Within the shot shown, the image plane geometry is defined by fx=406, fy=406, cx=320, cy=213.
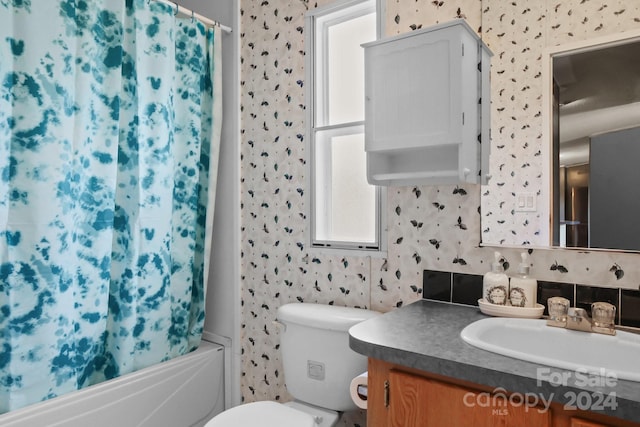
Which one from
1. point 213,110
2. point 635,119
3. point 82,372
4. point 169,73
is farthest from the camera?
point 213,110

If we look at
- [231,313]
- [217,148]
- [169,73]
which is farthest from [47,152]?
[231,313]

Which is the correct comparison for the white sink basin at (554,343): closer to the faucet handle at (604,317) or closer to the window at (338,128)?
the faucet handle at (604,317)

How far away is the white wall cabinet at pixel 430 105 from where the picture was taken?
4.32 ft

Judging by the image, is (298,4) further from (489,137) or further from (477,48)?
(489,137)

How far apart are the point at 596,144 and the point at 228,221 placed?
5.52ft

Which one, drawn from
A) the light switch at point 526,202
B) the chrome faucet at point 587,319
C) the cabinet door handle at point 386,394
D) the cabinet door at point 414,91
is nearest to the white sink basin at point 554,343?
the chrome faucet at point 587,319

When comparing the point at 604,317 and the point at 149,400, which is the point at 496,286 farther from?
the point at 149,400

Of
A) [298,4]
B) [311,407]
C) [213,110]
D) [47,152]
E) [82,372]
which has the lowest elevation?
[311,407]

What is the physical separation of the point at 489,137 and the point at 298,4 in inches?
45.5

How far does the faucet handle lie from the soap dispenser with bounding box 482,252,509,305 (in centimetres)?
25

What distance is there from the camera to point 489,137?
4.69 feet

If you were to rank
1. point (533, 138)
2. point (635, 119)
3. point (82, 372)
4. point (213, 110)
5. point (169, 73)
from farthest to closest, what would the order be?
point (213, 110)
point (169, 73)
point (82, 372)
point (533, 138)
point (635, 119)

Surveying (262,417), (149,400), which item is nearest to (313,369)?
(262,417)

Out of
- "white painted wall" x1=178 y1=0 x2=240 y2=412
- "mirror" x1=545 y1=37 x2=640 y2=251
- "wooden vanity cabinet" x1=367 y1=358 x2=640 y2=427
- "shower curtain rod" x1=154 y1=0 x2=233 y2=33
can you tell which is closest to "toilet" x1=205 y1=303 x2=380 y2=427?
"wooden vanity cabinet" x1=367 y1=358 x2=640 y2=427
